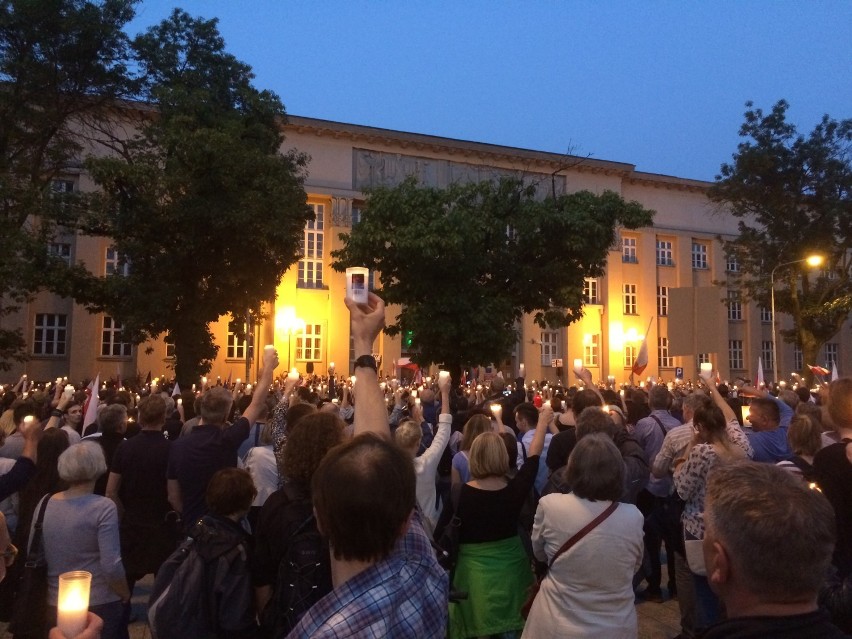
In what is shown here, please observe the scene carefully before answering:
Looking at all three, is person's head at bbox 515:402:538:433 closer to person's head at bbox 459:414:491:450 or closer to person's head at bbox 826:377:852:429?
person's head at bbox 459:414:491:450

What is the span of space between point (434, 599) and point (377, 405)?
106 centimetres

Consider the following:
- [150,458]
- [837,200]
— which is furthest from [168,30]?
[837,200]

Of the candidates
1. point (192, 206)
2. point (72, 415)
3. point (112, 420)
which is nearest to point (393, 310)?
point (192, 206)

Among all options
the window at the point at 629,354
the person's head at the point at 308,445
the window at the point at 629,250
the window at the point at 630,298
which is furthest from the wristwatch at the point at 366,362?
the window at the point at 629,250

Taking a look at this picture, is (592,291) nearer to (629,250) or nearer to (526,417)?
(629,250)

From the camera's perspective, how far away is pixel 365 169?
39.3 m

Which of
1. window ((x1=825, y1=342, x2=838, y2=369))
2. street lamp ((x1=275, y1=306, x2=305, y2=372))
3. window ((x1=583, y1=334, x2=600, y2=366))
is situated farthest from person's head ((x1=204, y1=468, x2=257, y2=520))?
window ((x1=825, y1=342, x2=838, y2=369))

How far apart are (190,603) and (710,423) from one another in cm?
353

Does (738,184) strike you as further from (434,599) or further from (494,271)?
(434,599)

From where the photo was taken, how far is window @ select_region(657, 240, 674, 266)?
4757cm

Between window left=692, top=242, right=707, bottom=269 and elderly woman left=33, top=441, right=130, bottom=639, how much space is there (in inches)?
1904

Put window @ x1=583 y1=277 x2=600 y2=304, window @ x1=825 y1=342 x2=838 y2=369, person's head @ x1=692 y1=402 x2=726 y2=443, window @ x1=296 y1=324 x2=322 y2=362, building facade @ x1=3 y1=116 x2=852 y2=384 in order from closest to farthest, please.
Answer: person's head @ x1=692 y1=402 x2=726 y2=443, building facade @ x1=3 y1=116 x2=852 y2=384, window @ x1=296 y1=324 x2=322 y2=362, window @ x1=583 y1=277 x2=600 y2=304, window @ x1=825 y1=342 x2=838 y2=369

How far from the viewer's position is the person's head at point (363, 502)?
212 cm

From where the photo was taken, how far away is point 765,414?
658 cm
